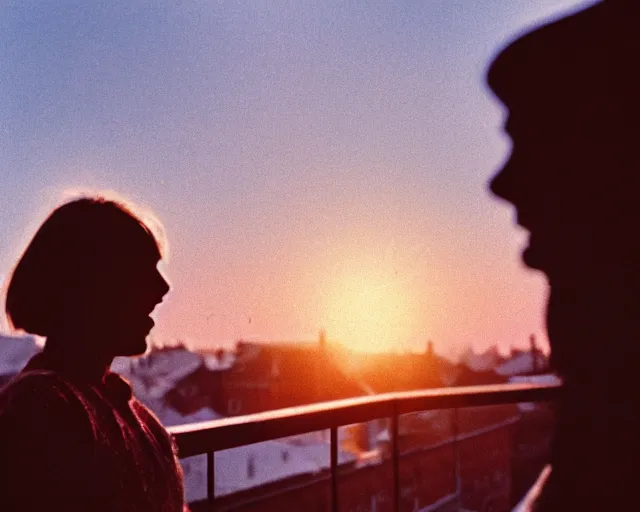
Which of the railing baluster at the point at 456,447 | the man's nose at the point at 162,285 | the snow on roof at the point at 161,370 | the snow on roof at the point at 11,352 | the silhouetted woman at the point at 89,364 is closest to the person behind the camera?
the silhouetted woman at the point at 89,364

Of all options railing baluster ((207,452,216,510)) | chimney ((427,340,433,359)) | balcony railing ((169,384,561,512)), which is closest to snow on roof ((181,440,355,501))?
balcony railing ((169,384,561,512))

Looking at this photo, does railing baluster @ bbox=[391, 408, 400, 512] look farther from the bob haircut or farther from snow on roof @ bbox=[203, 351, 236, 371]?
snow on roof @ bbox=[203, 351, 236, 371]

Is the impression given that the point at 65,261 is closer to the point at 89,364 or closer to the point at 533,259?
the point at 89,364

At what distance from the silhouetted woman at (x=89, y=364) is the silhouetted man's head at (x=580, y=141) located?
1216mm

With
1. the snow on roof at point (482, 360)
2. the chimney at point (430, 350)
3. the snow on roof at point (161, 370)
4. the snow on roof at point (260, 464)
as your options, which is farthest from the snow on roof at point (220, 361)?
the snow on roof at point (482, 360)

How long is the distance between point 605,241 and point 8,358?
2845 centimetres

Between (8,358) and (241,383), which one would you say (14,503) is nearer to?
(8,358)

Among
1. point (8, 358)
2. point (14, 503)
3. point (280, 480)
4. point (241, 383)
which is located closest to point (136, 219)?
point (14, 503)

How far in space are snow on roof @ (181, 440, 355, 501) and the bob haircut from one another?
18.2 m

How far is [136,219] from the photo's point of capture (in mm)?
1844

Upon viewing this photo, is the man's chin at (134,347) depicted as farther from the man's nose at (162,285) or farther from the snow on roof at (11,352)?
the snow on roof at (11,352)

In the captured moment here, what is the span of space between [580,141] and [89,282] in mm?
1404

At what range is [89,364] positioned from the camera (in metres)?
1.72

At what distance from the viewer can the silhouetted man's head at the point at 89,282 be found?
1708 mm
